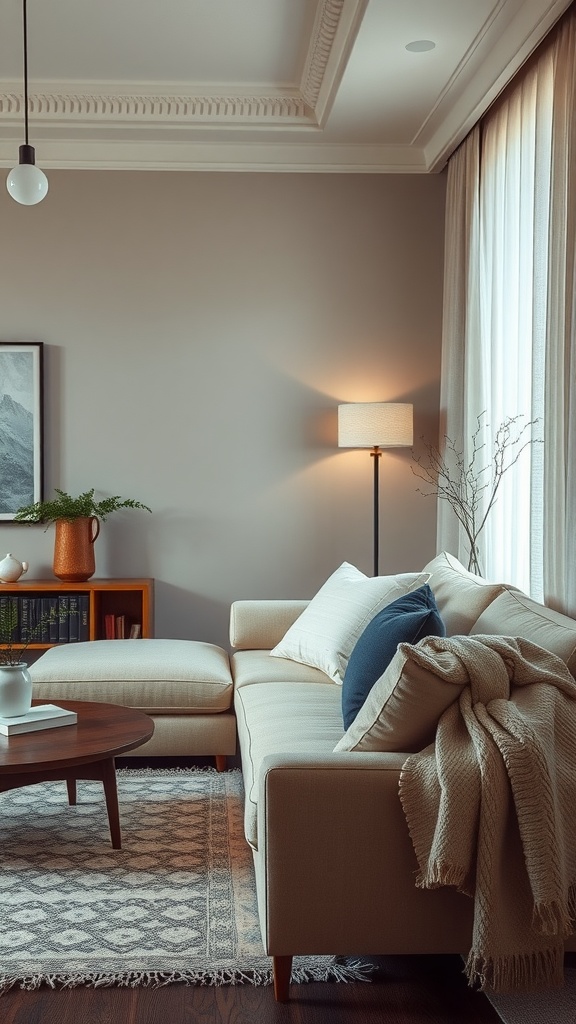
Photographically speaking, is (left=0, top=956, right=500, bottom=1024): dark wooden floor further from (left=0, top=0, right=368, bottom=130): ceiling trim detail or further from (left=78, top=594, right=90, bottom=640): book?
(left=0, top=0, right=368, bottom=130): ceiling trim detail

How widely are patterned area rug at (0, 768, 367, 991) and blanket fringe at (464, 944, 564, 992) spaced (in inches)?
17.0

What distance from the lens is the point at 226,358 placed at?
5016 mm

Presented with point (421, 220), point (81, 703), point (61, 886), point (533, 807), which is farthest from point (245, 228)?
point (533, 807)

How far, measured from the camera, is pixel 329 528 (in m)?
5.08

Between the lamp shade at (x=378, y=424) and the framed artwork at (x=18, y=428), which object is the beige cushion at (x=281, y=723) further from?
the framed artwork at (x=18, y=428)

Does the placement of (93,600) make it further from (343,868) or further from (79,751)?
(343,868)

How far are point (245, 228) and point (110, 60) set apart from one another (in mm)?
1071

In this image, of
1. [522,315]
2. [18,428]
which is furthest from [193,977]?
[18,428]

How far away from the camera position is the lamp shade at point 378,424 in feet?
15.0

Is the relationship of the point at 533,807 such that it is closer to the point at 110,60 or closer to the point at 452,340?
the point at 452,340

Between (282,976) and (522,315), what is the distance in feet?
8.74

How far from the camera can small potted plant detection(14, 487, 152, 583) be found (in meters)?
4.63

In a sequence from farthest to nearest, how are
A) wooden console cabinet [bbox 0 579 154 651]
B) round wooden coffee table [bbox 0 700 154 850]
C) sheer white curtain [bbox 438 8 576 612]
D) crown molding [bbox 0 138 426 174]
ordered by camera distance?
crown molding [bbox 0 138 426 174]
wooden console cabinet [bbox 0 579 154 651]
sheer white curtain [bbox 438 8 576 612]
round wooden coffee table [bbox 0 700 154 850]

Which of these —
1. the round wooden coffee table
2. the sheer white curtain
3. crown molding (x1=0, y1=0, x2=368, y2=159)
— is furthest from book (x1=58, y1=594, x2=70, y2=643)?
crown molding (x1=0, y1=0, x2=368, y2=159)
